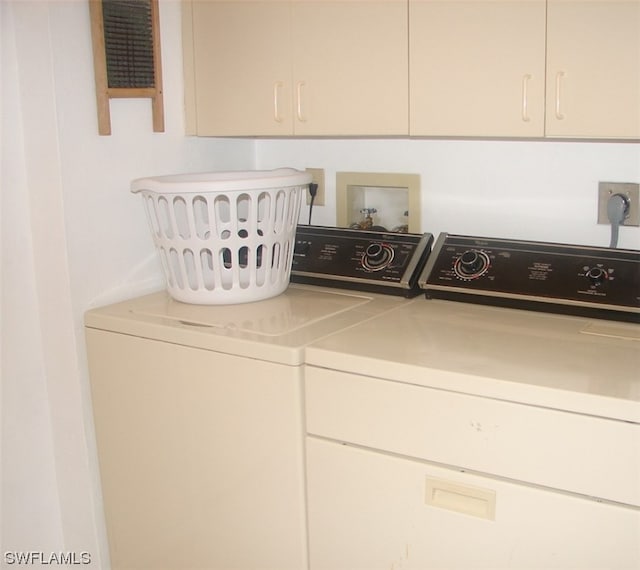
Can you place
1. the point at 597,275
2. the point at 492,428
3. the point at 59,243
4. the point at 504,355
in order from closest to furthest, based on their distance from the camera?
the point at 492,428, the point at 504,355, the point at 597,275, the point at 59,243

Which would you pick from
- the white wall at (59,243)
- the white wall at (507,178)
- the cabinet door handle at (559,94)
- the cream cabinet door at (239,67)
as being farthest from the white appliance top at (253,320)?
the cabinet door handle at (559,94)

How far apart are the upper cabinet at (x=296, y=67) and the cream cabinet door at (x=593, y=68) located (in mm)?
328

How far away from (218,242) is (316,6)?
577 millimetres

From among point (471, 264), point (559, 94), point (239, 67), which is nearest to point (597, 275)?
point (471, 264)

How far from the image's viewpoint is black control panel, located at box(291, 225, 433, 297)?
1.92 metres

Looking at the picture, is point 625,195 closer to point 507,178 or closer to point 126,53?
point 507,178

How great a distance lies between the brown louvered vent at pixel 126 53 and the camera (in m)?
1.82

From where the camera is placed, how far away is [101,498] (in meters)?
1.98

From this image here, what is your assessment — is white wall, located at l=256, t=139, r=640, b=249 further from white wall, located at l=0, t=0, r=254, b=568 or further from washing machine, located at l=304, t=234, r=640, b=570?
white wall, located at l=0, t=0, r=254, b=568

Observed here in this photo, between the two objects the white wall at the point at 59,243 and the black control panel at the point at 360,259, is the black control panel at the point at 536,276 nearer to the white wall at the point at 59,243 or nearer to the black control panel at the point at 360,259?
the black control panel at the point at 360,259

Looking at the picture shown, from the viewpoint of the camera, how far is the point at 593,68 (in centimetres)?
151

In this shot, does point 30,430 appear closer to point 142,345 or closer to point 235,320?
point 142,345

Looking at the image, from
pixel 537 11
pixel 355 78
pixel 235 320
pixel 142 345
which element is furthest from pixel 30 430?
pixel 537 11

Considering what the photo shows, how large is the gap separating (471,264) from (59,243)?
93 cm
